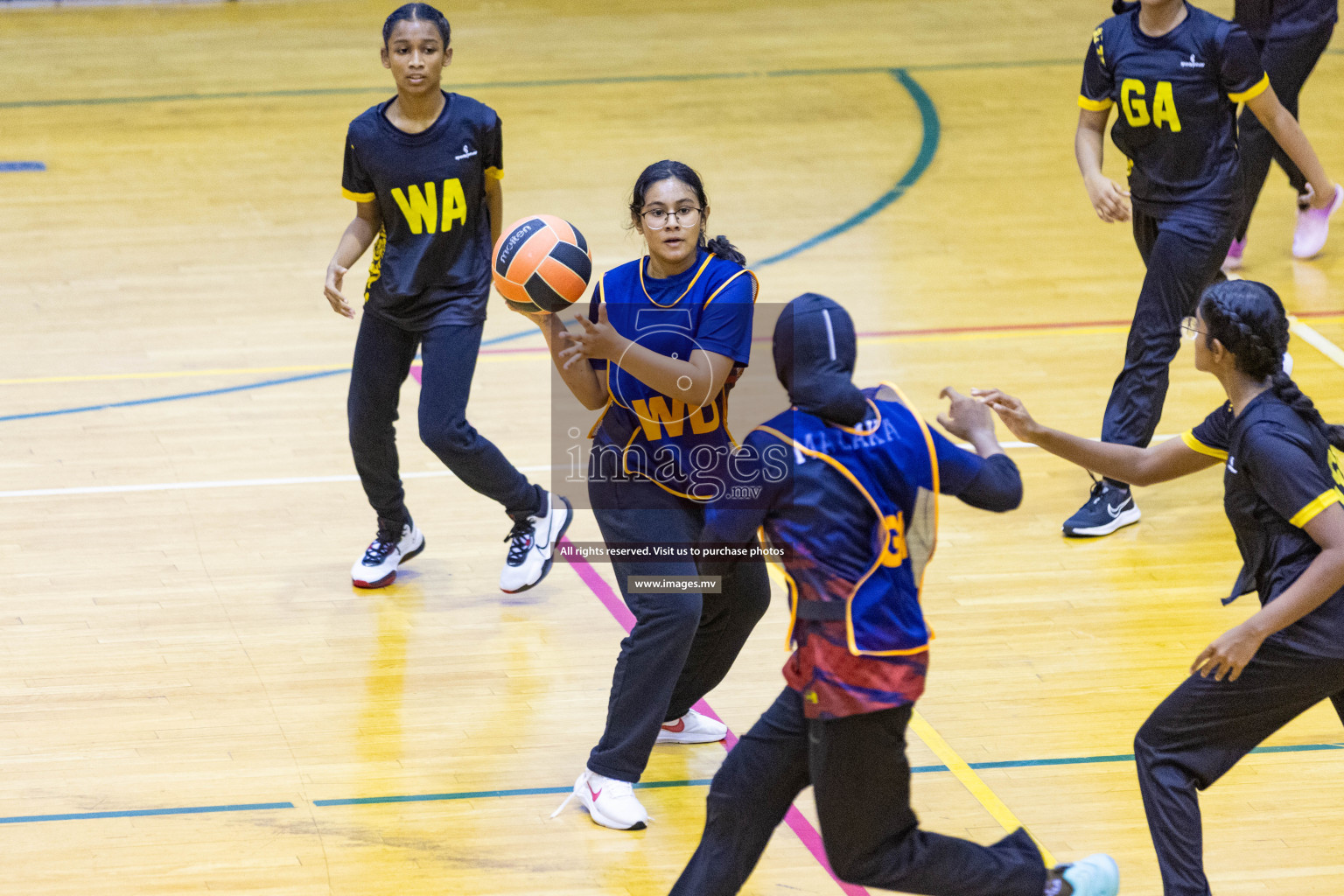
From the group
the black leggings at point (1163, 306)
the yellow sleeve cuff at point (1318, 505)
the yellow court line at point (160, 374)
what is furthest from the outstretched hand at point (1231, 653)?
the yellow court line at point (160, 374)

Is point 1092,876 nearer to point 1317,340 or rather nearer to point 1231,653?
point 1231,653

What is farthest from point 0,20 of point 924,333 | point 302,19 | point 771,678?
point 771,678

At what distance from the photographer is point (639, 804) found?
4.54 meters

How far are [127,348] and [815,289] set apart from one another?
390cm

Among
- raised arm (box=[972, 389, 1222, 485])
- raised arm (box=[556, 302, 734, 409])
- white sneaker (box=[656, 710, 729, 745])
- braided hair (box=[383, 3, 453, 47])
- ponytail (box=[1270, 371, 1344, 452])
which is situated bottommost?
white sneaker (box=[656, 710, 729, 745])

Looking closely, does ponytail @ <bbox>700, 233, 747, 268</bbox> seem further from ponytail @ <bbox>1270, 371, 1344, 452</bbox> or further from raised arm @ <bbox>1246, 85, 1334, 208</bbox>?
raised arm @ <bbox>1246, 85, 1334, 208</bbox>

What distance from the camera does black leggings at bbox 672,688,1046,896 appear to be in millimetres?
3391

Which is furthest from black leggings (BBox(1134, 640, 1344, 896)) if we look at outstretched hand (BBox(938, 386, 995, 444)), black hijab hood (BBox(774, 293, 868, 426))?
black hijab hood (BBox(774, 293, 868, 426))

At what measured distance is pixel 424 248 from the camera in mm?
5551

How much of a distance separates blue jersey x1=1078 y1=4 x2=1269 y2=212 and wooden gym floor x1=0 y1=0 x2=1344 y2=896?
1.40 meters

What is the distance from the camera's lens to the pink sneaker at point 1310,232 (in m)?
9.42

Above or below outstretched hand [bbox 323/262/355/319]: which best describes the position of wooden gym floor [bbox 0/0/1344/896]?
below

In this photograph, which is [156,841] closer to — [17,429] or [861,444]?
[861,444]

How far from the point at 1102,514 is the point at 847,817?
3.44m
